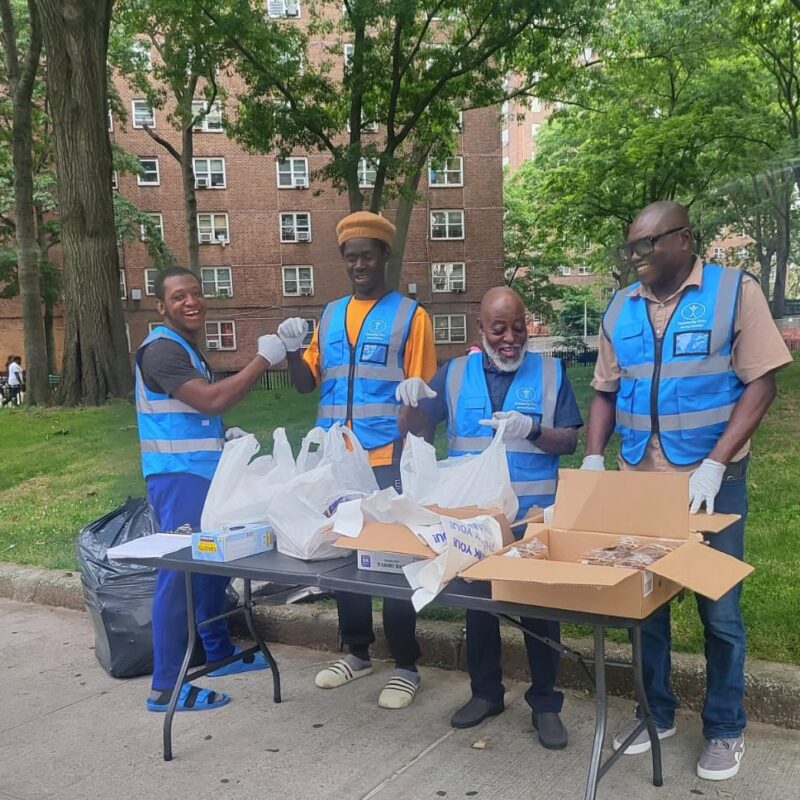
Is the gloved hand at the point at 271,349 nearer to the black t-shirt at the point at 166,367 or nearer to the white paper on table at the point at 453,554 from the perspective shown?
the black t-shirt at the point at 166,367

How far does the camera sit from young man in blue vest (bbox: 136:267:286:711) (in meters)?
3.29

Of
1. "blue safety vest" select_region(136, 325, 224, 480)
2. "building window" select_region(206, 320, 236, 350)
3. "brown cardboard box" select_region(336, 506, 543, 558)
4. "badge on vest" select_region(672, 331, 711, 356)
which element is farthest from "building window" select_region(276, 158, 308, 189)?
"brown cardboard box" select_region(336, 506, 543, 558)

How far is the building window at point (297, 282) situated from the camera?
103 ft

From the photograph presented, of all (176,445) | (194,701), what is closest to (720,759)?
(194,701)

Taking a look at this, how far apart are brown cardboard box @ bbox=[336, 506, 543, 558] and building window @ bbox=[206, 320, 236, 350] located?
95.0 ft

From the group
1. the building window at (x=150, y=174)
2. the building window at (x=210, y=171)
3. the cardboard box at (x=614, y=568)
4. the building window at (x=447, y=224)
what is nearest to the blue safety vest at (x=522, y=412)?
the cardboard box at (x=614, y=568)

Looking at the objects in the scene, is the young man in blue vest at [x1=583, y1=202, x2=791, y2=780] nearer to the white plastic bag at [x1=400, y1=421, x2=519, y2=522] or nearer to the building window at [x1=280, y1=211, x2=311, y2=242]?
the white plastic bag at [x1=400, y1=421, x2=519, y2=522]

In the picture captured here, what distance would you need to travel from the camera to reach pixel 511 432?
2.88 metres

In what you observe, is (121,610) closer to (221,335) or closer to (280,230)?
(221,335)

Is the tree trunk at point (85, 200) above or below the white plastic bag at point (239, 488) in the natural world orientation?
above

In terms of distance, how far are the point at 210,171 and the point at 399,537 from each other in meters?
31.4

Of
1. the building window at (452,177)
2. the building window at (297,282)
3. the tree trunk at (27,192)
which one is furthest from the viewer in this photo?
the building window at (297,282)

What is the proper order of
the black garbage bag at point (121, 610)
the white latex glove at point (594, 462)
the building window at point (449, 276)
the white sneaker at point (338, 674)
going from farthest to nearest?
1. the building window at point (449, 276)
2. the black garbage bag at point (121, 610)
3. the white sneaker at point (338, 674)
4. the white latex glove at point (594, 462)

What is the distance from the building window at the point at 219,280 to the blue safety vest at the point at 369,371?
28.7 m
